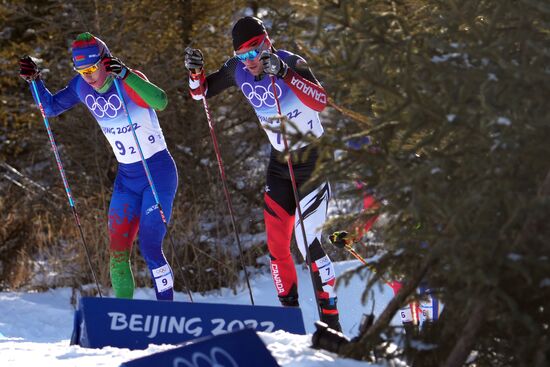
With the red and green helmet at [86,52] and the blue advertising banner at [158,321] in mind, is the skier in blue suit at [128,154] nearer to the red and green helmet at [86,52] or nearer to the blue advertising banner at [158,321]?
the red and green helmet at [86,52]

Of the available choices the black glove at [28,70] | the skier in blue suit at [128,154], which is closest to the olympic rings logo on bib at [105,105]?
the skier in blue suit at [128,154]

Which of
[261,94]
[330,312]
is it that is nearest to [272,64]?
[261,94]

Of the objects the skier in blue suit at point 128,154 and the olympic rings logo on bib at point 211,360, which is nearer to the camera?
the olympic rings logo on bib at point 211,360

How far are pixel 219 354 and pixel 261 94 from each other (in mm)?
3209

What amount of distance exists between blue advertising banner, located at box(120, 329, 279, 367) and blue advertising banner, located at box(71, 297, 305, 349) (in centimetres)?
166

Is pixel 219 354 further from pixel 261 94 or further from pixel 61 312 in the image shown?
pixel 61 312

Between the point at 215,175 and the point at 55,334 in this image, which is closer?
the point at 55,334

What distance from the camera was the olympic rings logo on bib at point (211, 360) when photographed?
3842 mm

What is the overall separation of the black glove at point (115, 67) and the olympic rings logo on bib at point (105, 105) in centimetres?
32

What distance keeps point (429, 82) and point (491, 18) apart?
1.06 feet

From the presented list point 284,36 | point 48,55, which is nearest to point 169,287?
point 284,36

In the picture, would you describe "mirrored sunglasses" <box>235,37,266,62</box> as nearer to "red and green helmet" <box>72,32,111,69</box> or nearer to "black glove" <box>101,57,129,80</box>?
"black glove" <box>101,57,129,80</box>

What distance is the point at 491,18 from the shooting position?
361 centimetres

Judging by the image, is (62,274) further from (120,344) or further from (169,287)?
(120,344)
